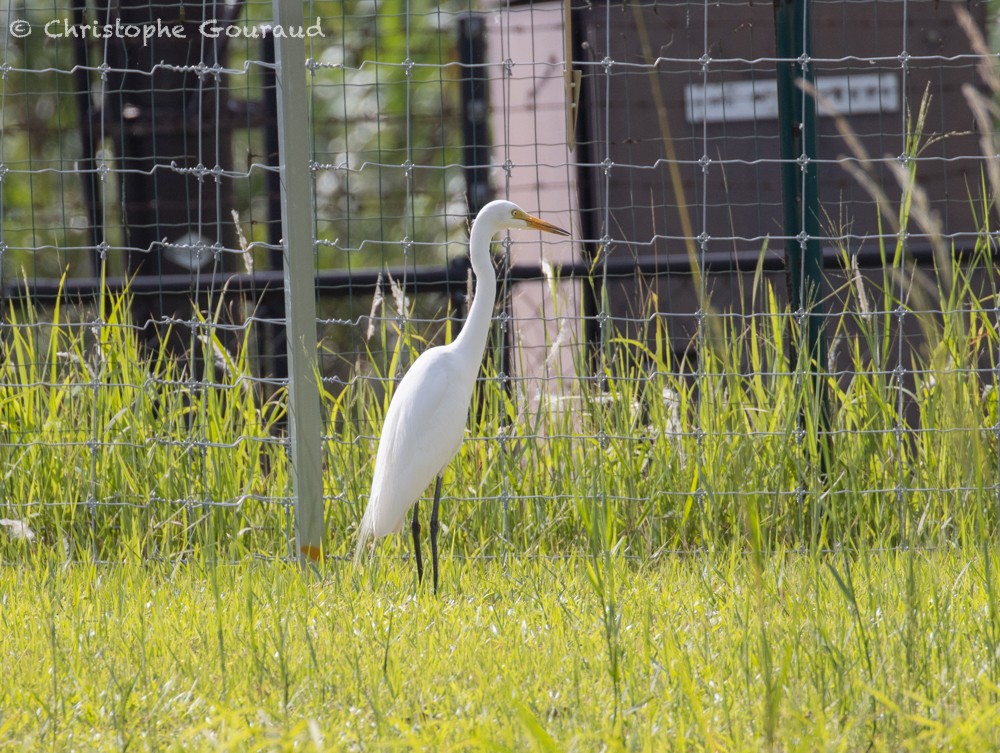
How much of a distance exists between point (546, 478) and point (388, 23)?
971 cm

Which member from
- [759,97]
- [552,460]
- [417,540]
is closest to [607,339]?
[552,460]

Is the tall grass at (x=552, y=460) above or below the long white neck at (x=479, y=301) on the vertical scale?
below

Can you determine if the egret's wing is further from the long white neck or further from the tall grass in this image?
the tall grass

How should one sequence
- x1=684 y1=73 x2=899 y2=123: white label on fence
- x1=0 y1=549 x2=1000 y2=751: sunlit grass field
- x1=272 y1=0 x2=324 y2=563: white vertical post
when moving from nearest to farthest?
x1=0 y1=549 x2=1000 y2=751: sunlit grass field, x1=272 y1=0 x2=324 y2=563: white vertical post, x1=684 y1=73 x2=899 y2=123: white label on fence

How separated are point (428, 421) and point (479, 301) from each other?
0.44 m

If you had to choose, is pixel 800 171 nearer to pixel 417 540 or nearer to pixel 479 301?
pixel 479 301

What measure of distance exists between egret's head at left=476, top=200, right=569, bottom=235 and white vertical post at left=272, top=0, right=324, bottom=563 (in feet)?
1.84

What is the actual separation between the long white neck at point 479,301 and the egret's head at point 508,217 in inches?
1.4

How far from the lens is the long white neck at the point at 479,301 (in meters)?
3.57

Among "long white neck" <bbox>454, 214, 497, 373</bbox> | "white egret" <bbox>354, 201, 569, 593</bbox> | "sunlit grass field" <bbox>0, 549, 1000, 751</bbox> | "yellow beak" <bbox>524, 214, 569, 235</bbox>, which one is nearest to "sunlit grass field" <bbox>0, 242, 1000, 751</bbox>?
"sunlit grass field" <bbox>0, 549, 1000, 751</bbox>

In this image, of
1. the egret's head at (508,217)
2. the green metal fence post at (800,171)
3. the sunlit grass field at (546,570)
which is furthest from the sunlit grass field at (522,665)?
the egret's head at (508,217)

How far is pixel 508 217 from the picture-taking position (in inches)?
145

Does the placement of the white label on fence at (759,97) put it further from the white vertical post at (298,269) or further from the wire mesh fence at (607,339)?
the white vertical post at (298,269)

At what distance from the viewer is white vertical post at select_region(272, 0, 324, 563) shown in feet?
11.4
